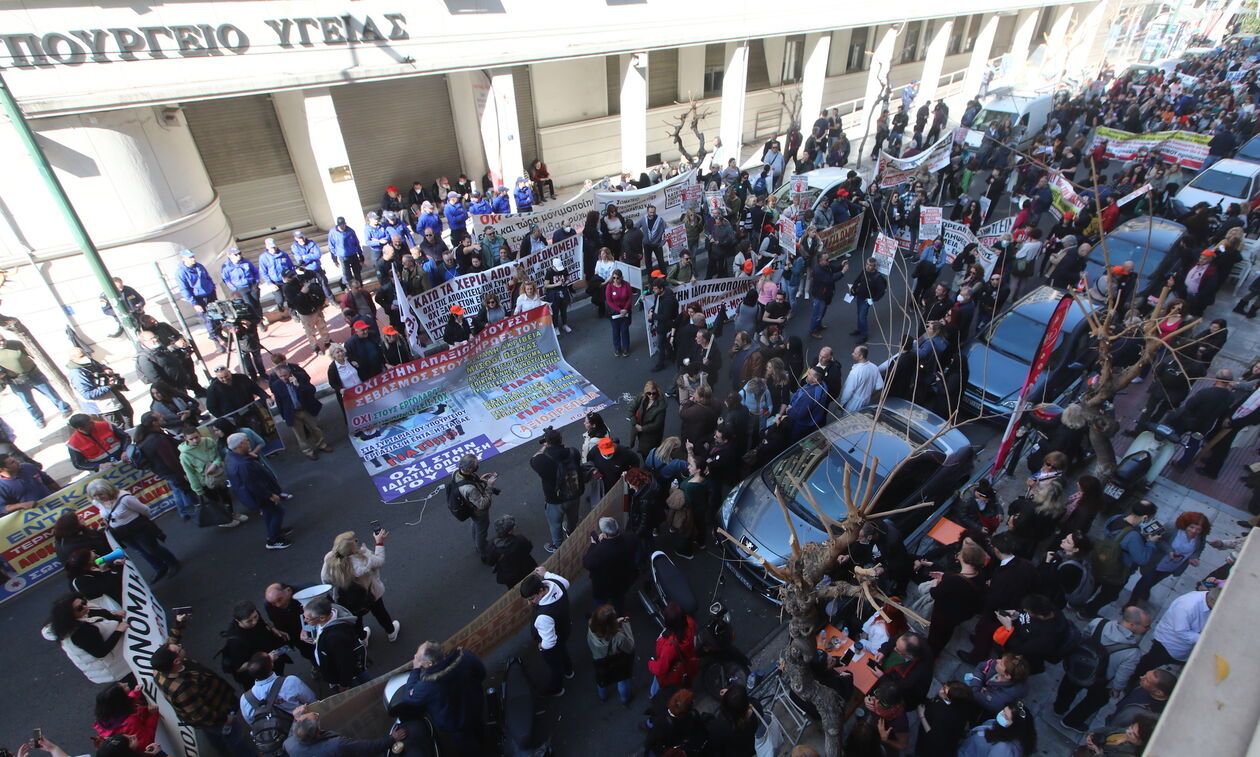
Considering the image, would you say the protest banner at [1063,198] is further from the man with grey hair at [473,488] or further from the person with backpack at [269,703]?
the person with backpack at [269,703]

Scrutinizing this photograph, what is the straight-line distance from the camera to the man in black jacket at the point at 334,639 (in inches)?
203

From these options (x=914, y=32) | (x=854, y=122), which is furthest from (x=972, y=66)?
(x=854, y=122)

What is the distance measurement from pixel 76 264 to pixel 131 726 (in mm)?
10527

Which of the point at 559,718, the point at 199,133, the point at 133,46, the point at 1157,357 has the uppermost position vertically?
the point at 133,46

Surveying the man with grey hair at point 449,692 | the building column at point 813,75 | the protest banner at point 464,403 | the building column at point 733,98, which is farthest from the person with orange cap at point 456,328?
the building column at point 813,75

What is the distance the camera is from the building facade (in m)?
10.9

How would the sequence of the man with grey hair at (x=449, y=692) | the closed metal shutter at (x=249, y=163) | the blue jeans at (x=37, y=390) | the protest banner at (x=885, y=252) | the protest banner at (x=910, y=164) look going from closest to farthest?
the man with grey hair at (x=449, y=692) < the blue jeans at (x=37, y=390) < the protest banner at (x=885, y=252) < the closed metal shutter at (x=249, y=163) < the protest banner at (x=910, y=164)

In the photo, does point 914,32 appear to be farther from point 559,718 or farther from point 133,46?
point 559,718

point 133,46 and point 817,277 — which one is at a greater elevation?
point 133,46

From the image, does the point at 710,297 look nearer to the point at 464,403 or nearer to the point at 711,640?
the point at 464,403

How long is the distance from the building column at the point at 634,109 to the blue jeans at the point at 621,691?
16.0 meters

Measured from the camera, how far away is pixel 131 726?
4.58 metres

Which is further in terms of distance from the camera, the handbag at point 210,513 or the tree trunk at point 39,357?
the tree trunk at point 39,357

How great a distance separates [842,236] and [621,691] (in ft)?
36.7
